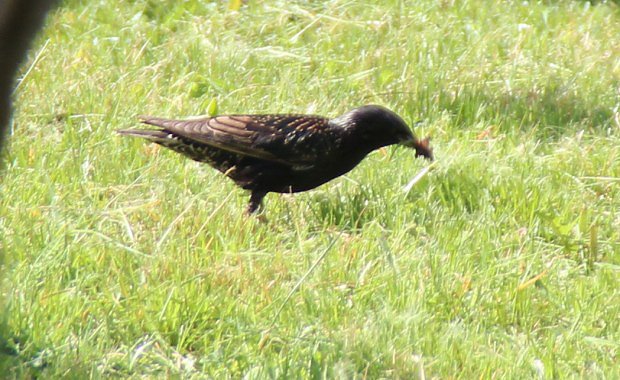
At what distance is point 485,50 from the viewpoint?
6.93 meters

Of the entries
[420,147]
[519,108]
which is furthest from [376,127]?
[519,108]

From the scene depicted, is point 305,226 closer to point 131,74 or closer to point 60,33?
point 131,74

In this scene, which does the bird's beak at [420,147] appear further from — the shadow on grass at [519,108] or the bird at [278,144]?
the shadow on grass at [519,108]

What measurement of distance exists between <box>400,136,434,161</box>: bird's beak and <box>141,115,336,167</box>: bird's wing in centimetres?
41

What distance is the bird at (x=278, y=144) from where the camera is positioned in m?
4.75

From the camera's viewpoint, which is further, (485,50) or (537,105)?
(485,50)

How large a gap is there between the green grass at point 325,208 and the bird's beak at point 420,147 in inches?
4.2

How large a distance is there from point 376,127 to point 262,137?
56cm

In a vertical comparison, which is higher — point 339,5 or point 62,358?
point 62,358

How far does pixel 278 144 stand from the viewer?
188 inches

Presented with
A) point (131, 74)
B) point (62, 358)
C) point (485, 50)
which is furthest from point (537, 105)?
point (62, 358)

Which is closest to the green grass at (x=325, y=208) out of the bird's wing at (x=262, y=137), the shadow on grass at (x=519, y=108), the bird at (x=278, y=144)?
the shadow on grass at (x=519, y=108)

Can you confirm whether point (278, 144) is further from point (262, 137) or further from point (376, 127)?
point (376, 127)

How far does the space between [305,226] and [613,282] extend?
1396 mm
